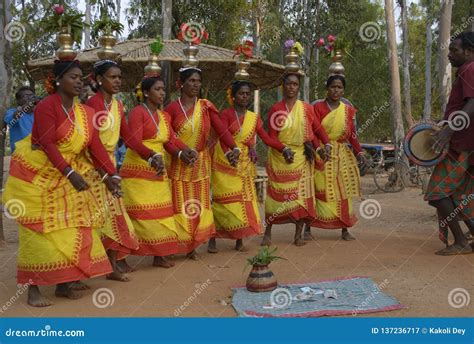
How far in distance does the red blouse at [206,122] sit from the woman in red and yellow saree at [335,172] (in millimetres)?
1443

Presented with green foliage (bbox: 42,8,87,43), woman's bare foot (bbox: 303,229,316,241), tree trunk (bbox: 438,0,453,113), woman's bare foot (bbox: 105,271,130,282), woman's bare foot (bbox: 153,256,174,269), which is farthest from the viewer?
tree trunk (bbox: 438,0,453,113)

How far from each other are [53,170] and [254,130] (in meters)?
2.74

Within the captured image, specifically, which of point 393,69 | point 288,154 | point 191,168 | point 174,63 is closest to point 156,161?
point 191,168

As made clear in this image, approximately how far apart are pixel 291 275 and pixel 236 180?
5.11ft

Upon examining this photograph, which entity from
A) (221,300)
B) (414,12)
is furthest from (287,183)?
(414,12)

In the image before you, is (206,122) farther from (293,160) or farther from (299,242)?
(299,242)

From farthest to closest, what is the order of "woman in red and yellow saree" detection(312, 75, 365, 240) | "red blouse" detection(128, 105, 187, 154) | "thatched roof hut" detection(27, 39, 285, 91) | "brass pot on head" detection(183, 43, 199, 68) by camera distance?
"thatched roof hut" detection(27, 39, 285, 91), "woman in red and yellow saree" detection(312, 75, 365, 240), "brass pot on head" detection(183, 43, 199, 68), "red blouse" detection(128, 105, 187, 154)

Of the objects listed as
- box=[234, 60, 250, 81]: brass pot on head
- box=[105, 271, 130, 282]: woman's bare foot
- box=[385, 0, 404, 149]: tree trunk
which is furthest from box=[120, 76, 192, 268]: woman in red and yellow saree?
box=[385, 0, 404, 149]: tree trunk

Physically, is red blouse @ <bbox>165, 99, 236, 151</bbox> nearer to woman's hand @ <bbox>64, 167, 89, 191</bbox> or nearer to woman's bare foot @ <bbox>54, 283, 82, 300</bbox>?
woman's hand @ <bbox>64, 167, 89, 191</bbox>

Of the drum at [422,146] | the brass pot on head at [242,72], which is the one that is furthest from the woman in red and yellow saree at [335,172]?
the brass pot on head at [242,72]

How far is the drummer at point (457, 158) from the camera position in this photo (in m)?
5.56

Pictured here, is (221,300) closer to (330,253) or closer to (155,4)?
(330,253)

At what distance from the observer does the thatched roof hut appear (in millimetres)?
9992

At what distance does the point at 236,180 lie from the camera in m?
6.35
